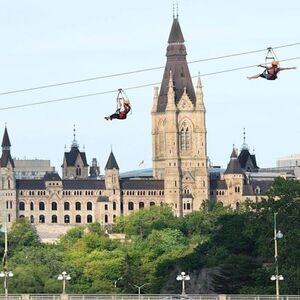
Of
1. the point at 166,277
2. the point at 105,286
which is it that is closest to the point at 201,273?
the point at 166,277

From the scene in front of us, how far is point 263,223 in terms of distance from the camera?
159 m

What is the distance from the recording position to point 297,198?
161 m

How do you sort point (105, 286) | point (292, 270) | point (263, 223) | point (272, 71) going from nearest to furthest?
point (272, 71) < point (292, 270) < point (263, 223) < point (105, 286)

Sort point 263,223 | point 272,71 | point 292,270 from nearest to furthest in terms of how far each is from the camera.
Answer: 1. point 272,71
2. point 292,270
3. point 263,223

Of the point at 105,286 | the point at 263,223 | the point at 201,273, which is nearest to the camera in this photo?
the point at 263,223

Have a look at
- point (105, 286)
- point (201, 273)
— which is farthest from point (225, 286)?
point (105, 286)

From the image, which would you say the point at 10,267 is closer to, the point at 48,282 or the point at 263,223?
the point at 48,282

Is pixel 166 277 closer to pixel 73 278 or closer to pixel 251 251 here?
pixel 251 251

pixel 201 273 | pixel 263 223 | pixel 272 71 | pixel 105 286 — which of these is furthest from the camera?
pixel 105 286

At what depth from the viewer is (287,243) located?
497 feet

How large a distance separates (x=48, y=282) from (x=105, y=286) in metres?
12.4

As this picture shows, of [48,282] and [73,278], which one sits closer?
[48,282]

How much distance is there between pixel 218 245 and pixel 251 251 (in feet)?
35.6

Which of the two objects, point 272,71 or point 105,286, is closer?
point 272,71
